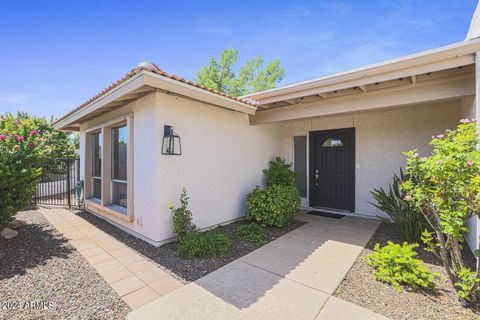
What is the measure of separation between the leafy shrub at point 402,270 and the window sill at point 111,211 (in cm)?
490

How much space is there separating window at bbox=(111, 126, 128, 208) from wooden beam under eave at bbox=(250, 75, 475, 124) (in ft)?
13.4

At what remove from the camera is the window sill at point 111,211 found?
5051mm

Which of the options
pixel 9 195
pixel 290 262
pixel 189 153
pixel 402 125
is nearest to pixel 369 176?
pixel 402 125

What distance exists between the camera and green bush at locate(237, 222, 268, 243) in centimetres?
467

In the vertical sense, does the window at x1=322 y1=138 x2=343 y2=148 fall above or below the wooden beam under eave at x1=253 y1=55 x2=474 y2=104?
below

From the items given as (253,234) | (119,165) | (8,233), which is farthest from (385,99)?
(8,233)

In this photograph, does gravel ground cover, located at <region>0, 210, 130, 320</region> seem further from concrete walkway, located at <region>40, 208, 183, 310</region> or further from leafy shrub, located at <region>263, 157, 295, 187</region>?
leafy shrub, located at <region>263, 157, 295, 187</region>

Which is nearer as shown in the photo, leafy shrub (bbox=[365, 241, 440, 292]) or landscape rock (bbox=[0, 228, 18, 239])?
leafy shrub (bbox=[365, 241, 440, 292])

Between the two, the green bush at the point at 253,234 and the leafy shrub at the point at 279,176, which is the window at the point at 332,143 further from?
the green bush at the point at 253,234

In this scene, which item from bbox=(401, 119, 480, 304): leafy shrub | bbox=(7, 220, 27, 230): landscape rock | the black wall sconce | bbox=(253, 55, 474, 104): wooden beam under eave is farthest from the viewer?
bbox=(7, 220, 27, 230): landscape rock

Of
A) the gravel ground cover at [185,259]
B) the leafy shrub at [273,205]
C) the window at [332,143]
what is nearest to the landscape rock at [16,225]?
the gravel ground cover at [185,259]

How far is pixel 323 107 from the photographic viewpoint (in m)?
5.21

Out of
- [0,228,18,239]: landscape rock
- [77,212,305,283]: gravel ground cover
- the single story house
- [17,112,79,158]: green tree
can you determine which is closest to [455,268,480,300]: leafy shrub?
the single story house

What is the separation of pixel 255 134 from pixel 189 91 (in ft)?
9.58
